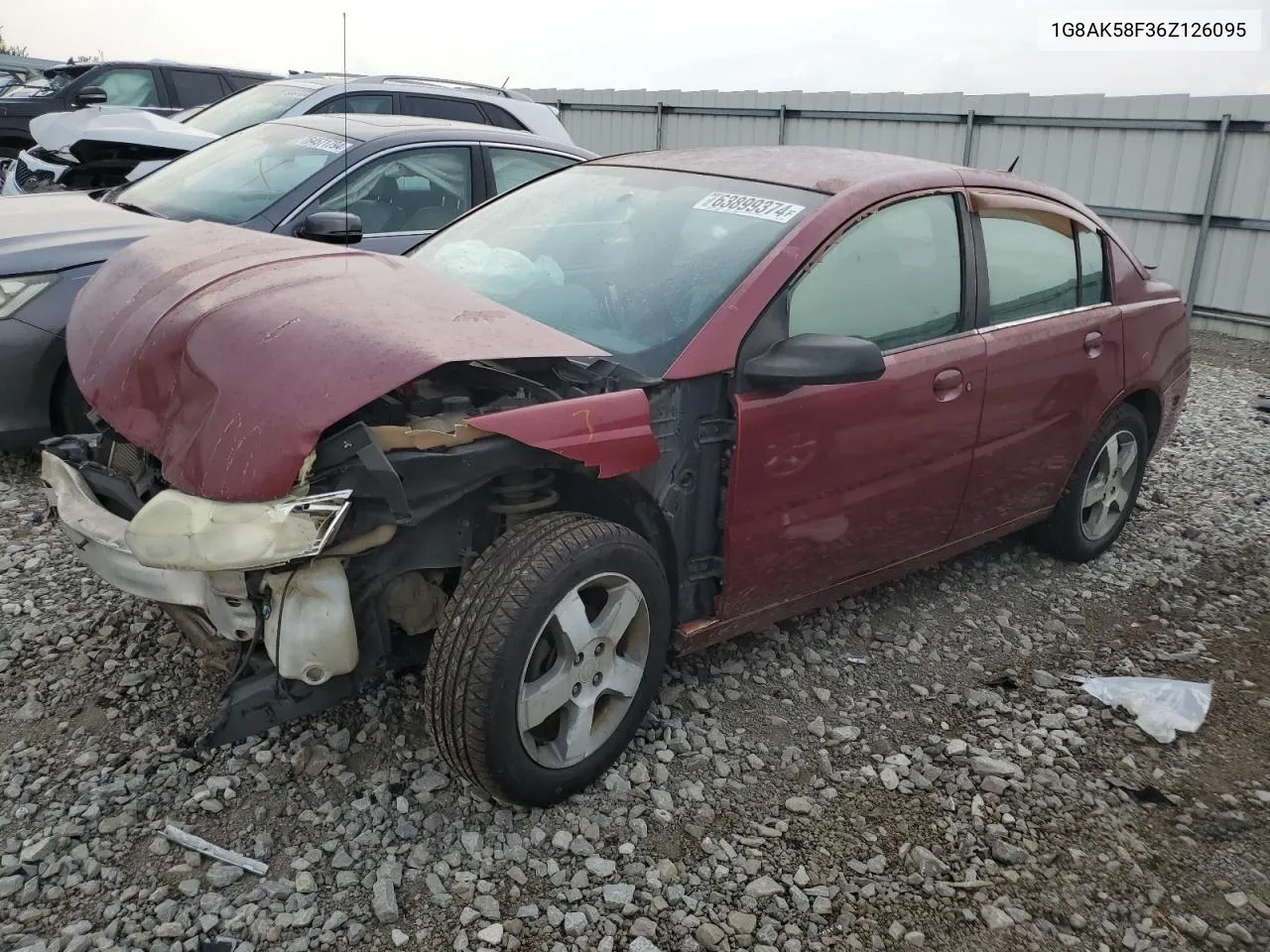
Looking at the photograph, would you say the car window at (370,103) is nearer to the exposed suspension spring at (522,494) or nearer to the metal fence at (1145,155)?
the exposed suspension spring at (522,494)

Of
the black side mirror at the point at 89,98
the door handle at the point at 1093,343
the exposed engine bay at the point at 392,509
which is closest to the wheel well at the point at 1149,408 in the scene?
the door handle at the point at 1093,343

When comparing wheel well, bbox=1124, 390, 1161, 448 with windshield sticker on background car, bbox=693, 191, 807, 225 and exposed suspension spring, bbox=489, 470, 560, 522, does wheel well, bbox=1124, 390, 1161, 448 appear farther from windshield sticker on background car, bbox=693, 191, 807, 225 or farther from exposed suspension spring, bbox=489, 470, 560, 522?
exposed suspension spring, bbox=489, 470, 560, 522

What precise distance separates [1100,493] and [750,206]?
88.1 inches

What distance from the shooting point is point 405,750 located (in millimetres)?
2789

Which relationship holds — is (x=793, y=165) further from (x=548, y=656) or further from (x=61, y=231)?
(x=61, y=231)

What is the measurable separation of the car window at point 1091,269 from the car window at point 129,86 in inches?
400

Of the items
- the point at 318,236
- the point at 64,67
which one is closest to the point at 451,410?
the point at 318,236

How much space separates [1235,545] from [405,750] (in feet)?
13.2

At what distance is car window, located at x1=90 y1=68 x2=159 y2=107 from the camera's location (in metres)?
10.8

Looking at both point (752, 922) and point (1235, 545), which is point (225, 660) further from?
point (1235, 545)

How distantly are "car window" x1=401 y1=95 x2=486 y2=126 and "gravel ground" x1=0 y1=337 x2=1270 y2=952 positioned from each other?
4831 mm

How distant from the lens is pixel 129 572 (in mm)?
2463

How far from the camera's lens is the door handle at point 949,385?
3264 millimetres

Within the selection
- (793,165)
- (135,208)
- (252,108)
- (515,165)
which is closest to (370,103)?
(252,108)
